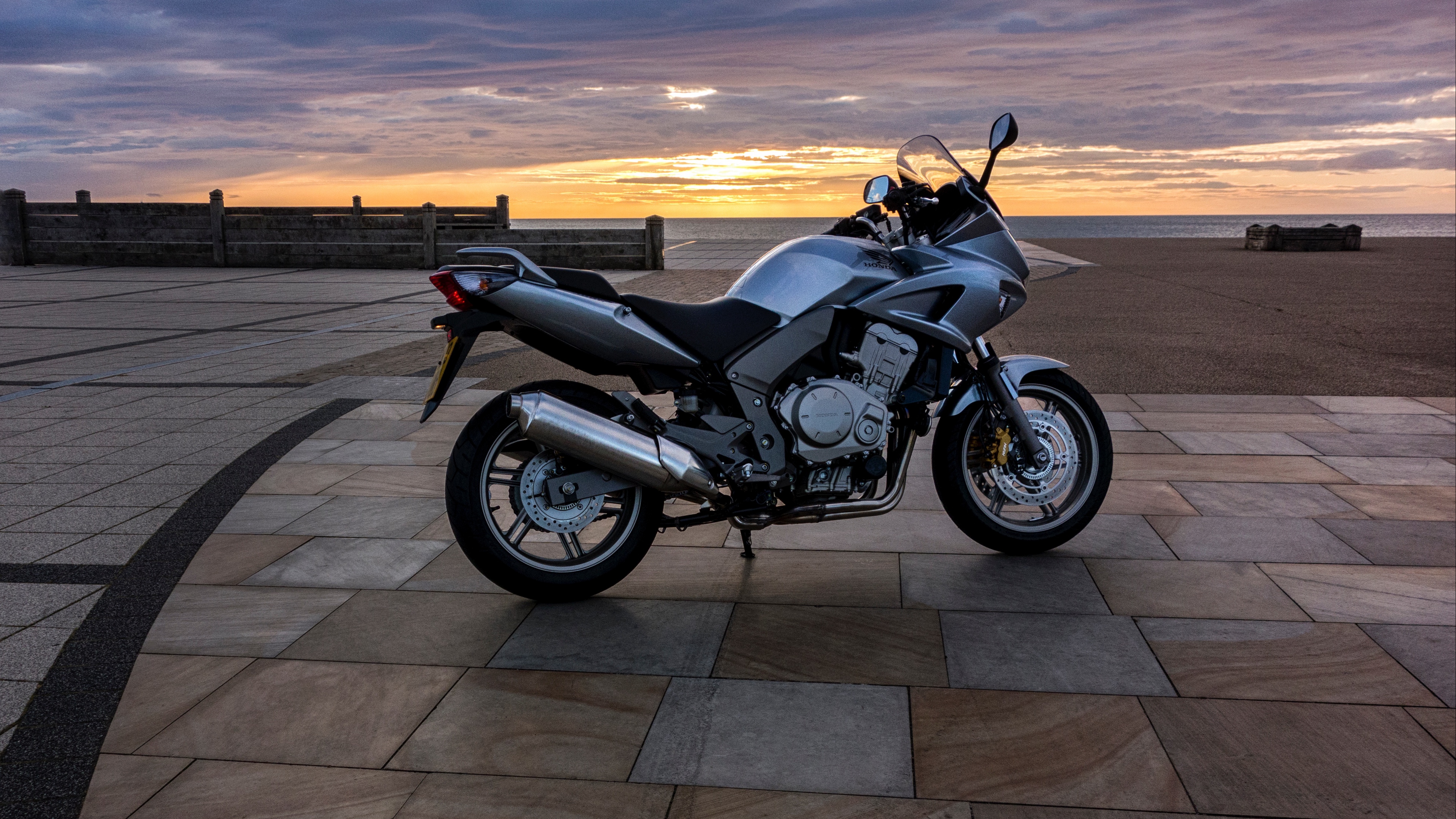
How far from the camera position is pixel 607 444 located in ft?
11.2

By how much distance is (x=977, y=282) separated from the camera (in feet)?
12.5

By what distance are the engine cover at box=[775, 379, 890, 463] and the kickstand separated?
1.63ft

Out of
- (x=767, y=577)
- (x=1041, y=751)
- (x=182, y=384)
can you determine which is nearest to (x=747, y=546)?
(x=767, y=577)

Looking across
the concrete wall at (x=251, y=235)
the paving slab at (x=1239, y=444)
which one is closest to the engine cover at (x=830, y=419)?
the paving slab at (x=1239, y=444)

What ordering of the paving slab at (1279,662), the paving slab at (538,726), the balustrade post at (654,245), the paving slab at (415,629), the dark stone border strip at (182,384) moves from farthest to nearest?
the balustrade post at (654,245) → the dark stone border strip at (182,384) → the paving slab at (415,629) → the paving slab at (1279,662) → the paving slab at (538,726)

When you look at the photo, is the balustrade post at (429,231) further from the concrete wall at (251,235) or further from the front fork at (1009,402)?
the front fork at (1009,402)

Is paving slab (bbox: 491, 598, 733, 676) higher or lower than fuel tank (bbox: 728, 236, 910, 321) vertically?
lower

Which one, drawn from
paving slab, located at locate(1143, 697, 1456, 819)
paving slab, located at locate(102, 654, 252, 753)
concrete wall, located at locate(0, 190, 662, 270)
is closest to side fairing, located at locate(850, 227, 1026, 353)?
paving slab, located at locate(1143, 697, 1456, 819)

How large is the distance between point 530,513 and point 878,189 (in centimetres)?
Result: 168

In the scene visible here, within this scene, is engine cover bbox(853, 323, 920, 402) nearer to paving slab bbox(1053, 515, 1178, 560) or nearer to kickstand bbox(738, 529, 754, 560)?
kickstand bbox(738, 529, 754, 560)

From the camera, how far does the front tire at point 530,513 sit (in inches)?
136

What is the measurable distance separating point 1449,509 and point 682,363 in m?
3.57

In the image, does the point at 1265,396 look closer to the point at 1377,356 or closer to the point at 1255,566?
the point at 1377,356

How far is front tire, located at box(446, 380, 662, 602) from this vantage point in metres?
3.45
